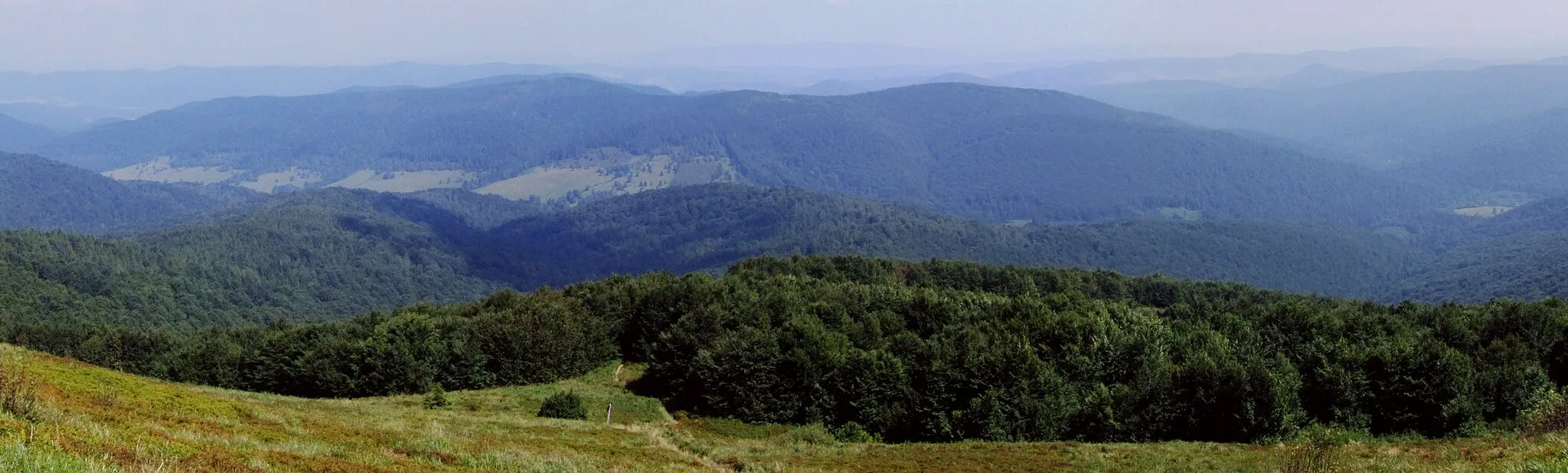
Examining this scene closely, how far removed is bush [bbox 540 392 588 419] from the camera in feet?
155

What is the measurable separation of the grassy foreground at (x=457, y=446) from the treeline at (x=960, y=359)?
523 cm

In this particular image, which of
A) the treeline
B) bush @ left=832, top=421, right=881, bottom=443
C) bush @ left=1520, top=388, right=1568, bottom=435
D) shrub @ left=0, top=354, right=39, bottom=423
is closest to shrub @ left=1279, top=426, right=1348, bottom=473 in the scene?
bush @ left=1520, top=388, right=1568, bottom=435

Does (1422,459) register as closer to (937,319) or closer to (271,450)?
(271,450)

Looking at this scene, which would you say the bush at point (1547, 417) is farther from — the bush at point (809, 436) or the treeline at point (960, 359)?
the bush at point (809, 436)

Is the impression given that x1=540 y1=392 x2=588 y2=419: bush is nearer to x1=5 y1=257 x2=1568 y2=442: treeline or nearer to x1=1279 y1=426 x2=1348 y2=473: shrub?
x1=5 y1=257 x2=1568 y2=442: treeline

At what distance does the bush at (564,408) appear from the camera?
155 ft

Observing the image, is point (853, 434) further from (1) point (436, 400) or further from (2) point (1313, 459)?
(2) point (1313, 459)

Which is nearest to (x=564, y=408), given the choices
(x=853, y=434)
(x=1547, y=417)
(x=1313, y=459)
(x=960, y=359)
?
(x=853, y=434)

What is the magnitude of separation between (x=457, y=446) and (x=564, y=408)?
2371 cm

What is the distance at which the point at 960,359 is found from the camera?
4978 cm

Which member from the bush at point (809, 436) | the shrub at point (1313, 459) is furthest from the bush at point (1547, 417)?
the bush at point (809, 436)

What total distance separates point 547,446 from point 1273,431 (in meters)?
33.2

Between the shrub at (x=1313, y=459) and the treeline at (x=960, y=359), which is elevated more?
the shrub at (x=1313, y=459)

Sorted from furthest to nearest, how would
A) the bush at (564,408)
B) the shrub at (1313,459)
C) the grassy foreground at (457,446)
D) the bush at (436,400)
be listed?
the bush at (436,400) → the bush at (564,408) → the shrub at (1313,459) → the grassy foreground at (457,446)
